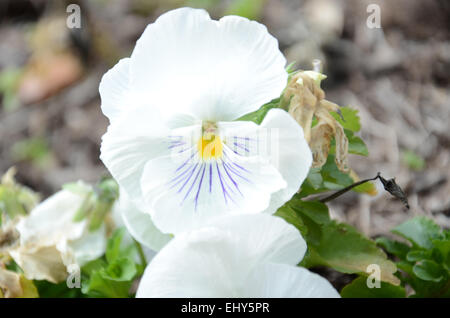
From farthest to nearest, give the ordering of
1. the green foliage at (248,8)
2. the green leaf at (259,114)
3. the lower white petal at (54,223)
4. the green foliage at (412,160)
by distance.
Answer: the green foliage at (248,8) → the green foliage at (412,160) → the lower white petal at (54,223) → the green leaf at (259,114)

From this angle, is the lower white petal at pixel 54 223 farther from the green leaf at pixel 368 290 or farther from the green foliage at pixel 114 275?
the green leaf at pixel 368 290

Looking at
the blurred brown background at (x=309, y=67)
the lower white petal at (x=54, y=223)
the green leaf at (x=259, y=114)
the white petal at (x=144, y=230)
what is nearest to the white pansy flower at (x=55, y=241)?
the lower white petal at (x=54, y=223)

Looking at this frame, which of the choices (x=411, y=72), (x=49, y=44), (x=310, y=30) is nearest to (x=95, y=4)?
(x=49, y=44)

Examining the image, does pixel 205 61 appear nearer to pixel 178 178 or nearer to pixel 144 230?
pixel 178 178

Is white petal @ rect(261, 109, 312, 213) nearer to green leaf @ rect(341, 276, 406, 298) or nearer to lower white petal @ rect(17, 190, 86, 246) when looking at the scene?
green leaf @ rect(341, 276, 406, 298)

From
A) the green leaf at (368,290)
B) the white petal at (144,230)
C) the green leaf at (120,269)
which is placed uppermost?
the white petal at (144,230)

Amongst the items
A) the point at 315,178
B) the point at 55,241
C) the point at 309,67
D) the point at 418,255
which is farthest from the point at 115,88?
the point at 309,67

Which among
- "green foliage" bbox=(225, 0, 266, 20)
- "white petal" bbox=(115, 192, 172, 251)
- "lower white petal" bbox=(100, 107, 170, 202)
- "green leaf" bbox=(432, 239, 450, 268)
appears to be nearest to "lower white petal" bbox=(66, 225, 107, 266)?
"white petal" bbox=(115, 192, 172, 251)
